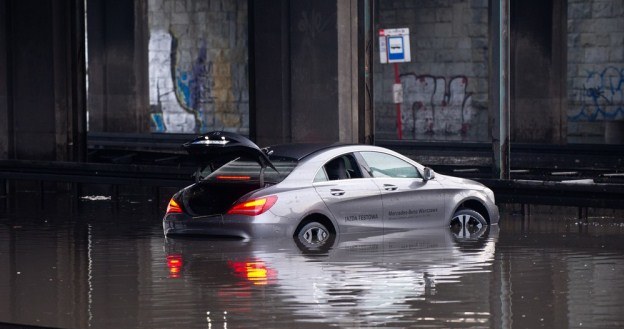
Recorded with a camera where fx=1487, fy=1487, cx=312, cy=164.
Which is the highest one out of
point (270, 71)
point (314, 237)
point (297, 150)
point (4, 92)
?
point (270, 71)

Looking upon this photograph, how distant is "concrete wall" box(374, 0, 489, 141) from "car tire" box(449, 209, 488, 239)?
26205mm

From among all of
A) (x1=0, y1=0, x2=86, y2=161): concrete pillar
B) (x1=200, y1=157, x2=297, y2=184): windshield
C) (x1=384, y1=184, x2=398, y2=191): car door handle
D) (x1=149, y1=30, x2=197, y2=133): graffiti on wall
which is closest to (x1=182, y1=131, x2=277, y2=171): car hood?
(x1=200, y1=157, x2=297, y2=184): windshield

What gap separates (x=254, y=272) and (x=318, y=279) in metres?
0.84

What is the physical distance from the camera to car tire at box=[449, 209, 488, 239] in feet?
58.3

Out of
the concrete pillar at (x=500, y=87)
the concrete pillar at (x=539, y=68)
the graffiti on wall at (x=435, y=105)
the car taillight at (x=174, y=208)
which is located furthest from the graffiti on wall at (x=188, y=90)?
the car taillight at (x=174, y=208)

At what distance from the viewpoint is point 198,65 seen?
5100cm

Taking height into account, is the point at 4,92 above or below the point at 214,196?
above

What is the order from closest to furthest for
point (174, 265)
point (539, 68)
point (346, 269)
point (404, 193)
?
point (346, 269), point (174, 265), point (404, 193), point (539, 68)

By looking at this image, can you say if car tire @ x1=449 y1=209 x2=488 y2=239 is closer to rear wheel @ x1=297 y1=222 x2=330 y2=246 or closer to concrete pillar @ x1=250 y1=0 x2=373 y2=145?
rear wheel @ x1=297 y1=222 x2=330 y2=246

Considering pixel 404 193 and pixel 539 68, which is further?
pixel 539 68

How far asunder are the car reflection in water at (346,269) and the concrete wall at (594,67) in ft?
81.0

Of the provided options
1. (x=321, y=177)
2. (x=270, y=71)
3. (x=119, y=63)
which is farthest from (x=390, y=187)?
(x=119, y=63)

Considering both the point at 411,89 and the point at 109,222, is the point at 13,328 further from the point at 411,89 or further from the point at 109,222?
the point at 411,89

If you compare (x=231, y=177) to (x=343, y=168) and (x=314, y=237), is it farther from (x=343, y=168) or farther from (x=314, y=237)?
(x=343, y=168)
